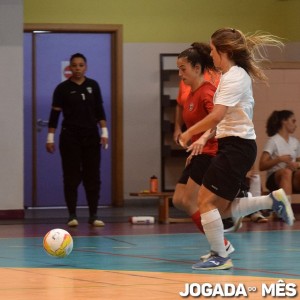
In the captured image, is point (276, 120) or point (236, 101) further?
point (276, 120)

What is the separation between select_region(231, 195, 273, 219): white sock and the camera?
7473mm

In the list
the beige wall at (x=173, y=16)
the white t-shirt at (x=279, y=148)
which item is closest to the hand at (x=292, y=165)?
the white t-shirt at (x=279, y=148)

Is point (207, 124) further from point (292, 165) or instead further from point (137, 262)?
point (292, 165)

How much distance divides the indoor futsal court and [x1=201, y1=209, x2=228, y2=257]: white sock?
207 millimetres

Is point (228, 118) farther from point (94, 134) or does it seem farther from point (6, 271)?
point (94, 134)

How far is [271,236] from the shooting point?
1025 centimetres

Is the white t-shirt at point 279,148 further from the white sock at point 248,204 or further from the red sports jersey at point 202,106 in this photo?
the white sock at point 248,204

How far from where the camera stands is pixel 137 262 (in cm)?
760

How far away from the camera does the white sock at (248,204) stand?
7.47 m

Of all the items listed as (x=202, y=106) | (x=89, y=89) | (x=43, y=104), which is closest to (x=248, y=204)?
(x=202, y=106)

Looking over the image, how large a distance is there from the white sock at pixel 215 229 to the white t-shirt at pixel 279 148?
5808 mm

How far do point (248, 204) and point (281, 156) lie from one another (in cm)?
537

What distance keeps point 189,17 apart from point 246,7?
3.22 ft

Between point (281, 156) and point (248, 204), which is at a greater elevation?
point (281, 156)
